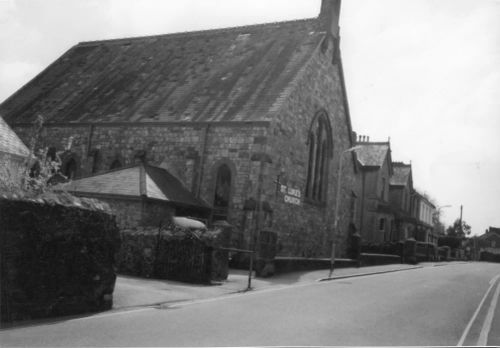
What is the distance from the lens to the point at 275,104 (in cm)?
2366

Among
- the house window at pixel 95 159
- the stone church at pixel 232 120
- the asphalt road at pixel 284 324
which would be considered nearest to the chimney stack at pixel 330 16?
the stone church at pixel 232 120

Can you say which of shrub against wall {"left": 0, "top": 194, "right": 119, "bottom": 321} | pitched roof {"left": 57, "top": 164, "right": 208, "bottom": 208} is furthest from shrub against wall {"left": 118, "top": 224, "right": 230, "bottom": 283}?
→ shrub against wall {"left": 0, "top": 194, "right": 119, "bottom": 321}

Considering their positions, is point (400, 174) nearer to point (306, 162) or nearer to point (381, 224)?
point (381, 224)

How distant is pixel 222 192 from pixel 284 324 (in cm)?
1493

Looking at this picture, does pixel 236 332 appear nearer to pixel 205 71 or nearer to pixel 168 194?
pixel 168 194

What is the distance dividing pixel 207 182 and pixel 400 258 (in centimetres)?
2047

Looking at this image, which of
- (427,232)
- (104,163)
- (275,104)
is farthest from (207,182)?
(427,232)

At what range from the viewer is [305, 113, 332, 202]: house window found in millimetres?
27359

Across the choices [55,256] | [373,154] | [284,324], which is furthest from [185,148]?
[373,154]

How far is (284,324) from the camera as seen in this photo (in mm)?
9156

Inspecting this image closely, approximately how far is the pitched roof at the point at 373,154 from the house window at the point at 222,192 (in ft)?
75.7

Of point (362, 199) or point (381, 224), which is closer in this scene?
point (362, 199)

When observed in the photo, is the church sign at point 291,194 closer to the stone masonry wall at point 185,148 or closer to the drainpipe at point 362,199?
the stone masonry wall at point 185,148

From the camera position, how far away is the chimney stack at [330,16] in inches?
1110
